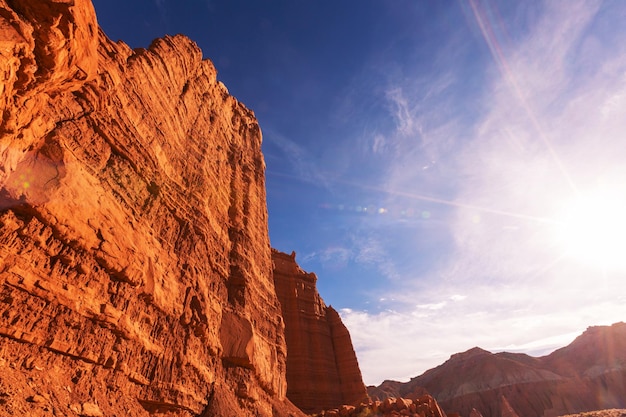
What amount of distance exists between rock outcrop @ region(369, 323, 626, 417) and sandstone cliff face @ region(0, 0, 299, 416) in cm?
6474

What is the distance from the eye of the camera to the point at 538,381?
82.4m

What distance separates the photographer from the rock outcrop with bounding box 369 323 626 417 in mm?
76500

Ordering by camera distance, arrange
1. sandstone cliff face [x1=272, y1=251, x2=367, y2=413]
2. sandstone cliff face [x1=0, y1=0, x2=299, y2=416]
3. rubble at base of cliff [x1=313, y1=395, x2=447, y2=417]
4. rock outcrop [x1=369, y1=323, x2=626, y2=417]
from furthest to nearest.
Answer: rock outcrop [x1=369, y1=323, x2=626, y2=417], sandstone cliff face [x1=272, y1=251, x2=367, y2=413], rubble at base of cliff [x1=313, y1=395, x2=447, y2=417], sandstone cliff face [x1=0, y1=0, x2=299, y2=416]

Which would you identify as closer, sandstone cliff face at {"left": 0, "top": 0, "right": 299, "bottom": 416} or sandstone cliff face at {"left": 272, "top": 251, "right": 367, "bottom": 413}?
sandstone cliff face at {"left": 0, "top": 0, "right": 299, "bottom": 416}

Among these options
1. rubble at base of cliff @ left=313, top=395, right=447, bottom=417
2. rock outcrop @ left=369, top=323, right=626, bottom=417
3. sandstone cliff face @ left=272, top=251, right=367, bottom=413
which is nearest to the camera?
rubble at base of cliff @ left=313, top=395, right=447, bottom=417

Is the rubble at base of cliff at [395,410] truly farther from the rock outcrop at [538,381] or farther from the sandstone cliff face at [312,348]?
the rock outcrop at [538,381]

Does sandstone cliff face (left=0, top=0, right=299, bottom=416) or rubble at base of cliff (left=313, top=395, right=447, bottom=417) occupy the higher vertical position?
sandstone cliff face (left=0, top=0, right=299, bottom=416)

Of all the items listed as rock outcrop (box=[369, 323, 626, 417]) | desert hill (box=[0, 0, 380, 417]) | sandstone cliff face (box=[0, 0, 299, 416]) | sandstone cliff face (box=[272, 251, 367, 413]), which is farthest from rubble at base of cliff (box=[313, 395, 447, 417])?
rock outcrop (box=[369, 323, 626, 417])

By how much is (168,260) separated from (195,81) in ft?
44.9

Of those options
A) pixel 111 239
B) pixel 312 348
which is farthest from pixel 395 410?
pixel 111 239

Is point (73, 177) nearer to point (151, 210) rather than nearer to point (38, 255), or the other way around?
point (38, 255)

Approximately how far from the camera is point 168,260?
14609 millimetres

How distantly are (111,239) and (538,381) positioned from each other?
332 feet

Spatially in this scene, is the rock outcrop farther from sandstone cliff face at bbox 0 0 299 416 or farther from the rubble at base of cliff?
sandstone cliff face at bbox 0 0 299 416
